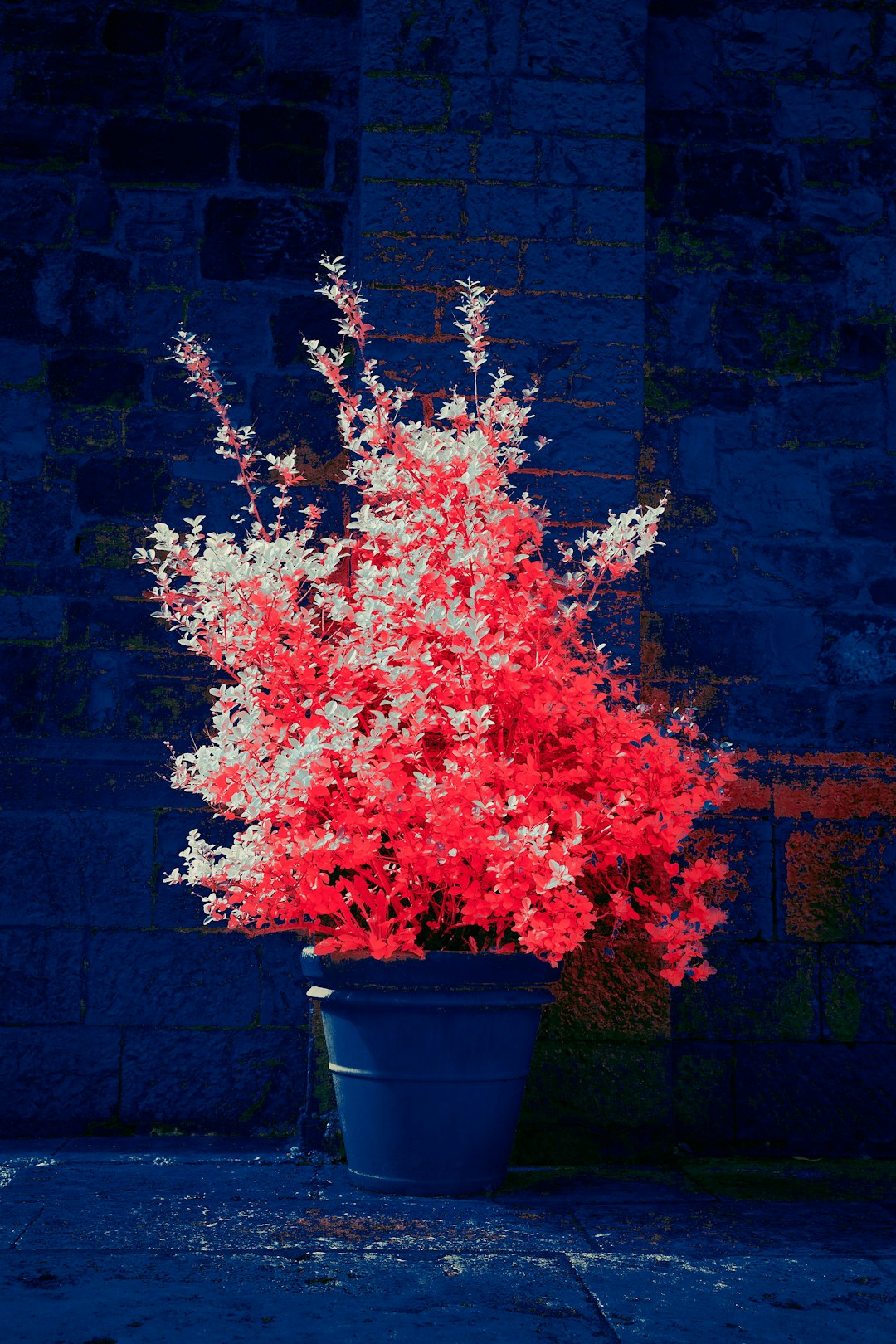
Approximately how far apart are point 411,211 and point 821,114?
1.48 m

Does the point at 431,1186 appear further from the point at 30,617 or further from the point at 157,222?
the point at 157,222

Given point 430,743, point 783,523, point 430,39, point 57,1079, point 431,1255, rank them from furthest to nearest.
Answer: point 783,523
point 430,39
point 57,1079
point 430,743
point 431,1255

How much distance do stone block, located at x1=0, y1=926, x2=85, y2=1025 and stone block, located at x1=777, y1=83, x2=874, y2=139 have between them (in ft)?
11.0

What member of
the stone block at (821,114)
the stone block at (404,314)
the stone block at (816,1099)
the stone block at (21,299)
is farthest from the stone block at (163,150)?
the stone block at (816,1099)

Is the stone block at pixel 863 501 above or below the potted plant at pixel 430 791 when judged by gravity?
above

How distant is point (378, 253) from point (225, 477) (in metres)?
0.80

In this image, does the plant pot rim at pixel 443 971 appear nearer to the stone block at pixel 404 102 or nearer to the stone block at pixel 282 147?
the stone block at pixel 404 102

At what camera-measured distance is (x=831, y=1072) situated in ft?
10.4

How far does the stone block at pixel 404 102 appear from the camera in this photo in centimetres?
315

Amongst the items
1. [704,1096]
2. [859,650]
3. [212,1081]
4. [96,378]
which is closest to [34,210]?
[96,378]

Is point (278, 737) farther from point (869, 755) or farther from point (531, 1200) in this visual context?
point (869, 755)

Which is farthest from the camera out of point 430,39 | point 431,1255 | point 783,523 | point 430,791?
point 783,523

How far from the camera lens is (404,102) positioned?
316 centimetres

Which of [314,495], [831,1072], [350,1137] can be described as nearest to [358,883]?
[350,1137]
